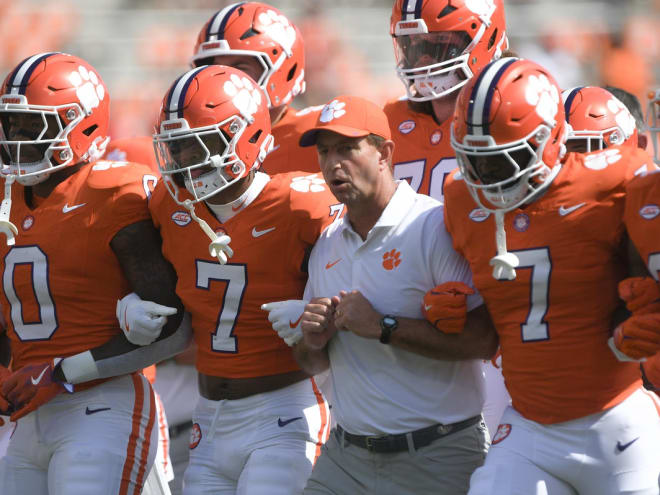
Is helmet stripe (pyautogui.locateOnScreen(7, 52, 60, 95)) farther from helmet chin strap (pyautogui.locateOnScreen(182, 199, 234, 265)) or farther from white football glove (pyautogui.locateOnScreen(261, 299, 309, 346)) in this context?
white football glove (pyautogui.locateOnScreen(261, 299, 309, 346))

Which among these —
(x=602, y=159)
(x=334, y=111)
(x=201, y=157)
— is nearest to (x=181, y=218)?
(x=201, y=157)

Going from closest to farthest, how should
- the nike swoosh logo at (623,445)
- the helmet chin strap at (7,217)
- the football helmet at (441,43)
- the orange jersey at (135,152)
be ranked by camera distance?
the nike swoosh logo at (623,445), the helmet chin strap at (7,217), the football helmet at (441,43), the orange jersey at (135,152)

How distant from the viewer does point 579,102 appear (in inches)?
172

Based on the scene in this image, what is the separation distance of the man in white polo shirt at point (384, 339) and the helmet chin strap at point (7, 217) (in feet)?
3.82

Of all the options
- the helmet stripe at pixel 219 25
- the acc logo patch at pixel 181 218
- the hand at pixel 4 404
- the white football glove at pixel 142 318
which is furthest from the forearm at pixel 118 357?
the helmet stripe at pixel 219 25

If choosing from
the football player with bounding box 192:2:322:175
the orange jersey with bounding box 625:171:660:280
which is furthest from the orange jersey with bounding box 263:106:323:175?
the orange jersey with bounding box 625:171:660:280

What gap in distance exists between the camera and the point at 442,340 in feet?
11.2

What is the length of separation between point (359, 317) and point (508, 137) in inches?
28.3

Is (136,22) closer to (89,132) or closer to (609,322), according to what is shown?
(89,132)

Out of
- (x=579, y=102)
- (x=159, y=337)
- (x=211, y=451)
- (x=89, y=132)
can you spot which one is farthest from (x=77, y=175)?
(x=579, y=102)

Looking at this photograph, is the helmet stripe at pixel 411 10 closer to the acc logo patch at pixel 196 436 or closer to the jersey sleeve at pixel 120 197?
the jersey sleeve at pixel 120 197

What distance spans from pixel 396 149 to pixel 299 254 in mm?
828

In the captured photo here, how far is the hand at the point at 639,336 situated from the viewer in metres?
2.95

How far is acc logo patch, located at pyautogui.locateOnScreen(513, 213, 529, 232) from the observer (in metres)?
3.33
